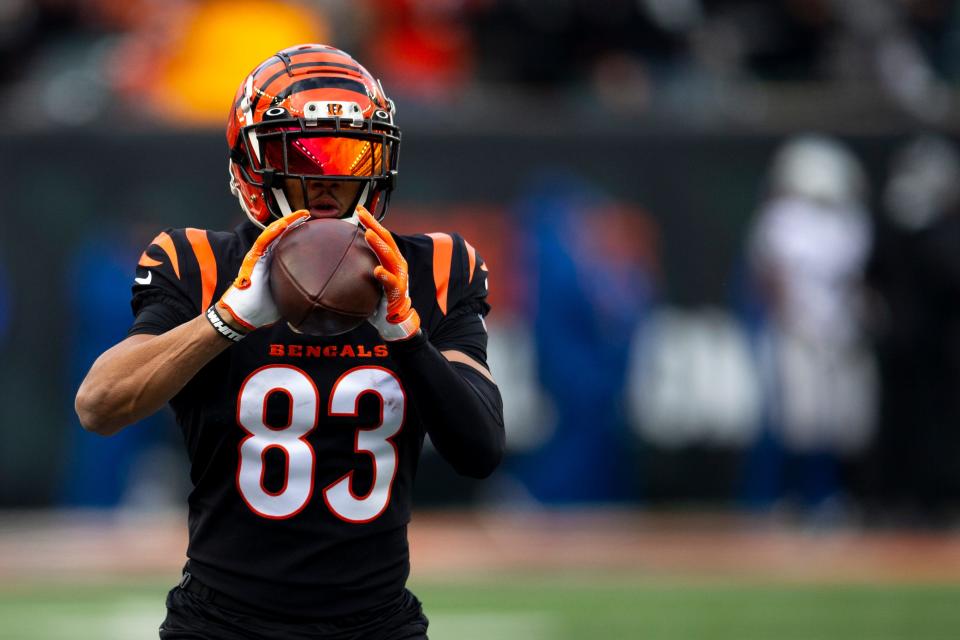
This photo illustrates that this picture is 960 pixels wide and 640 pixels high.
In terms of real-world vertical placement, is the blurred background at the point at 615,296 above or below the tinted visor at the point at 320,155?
above

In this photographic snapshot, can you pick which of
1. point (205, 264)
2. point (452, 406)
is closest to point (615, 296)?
point (205, 264)

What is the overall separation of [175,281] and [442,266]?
1.70 feet

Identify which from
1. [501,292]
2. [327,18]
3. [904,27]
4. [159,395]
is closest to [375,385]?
[159,395]

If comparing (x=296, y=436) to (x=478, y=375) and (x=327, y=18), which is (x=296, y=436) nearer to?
(x=478, y=375)

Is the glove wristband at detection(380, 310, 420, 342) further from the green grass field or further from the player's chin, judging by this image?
the green grass field

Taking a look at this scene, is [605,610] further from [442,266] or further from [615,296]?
[442,266]

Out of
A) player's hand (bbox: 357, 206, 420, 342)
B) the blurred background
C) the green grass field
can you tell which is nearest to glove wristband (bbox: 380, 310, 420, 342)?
player's hand (bbox: 357, 206, 420, 342)

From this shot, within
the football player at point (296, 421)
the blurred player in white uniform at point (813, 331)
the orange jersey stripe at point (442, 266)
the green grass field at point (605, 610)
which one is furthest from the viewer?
the blurred player in white uniform at point (813, 331)

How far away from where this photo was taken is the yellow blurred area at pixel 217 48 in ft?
32.1

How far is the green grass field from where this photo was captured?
6570 mm

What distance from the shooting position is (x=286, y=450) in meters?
2.97

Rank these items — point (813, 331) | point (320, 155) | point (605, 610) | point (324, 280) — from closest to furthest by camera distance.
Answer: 1. point (324, 280)
2. point (320, 155)
3. point (605, 610)
4. point (813, 331)

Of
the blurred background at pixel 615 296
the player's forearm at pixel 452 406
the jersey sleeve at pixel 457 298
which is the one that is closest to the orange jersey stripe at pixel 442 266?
the jersey sleeve at pixel 457 298

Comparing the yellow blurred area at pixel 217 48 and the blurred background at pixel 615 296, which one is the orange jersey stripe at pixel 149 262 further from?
the yellow blurred area at pixel 217 48
